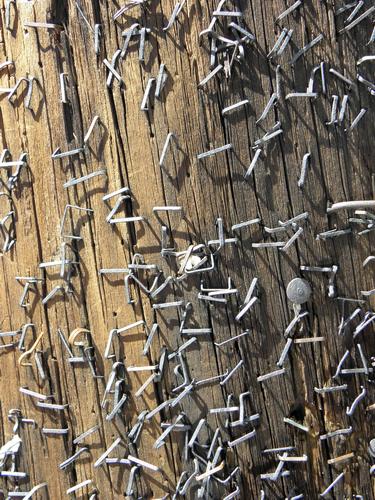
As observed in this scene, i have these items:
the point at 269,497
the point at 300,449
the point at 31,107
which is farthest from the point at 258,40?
the point at 269,497

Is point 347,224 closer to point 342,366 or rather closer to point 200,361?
point 342,366

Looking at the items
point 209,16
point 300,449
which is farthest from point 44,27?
point 300,449

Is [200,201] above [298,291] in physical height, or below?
above

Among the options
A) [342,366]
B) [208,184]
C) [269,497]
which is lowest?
[269,497]

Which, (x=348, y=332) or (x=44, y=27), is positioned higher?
(x=44, y=27)

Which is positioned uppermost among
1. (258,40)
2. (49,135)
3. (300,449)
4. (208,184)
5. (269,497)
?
(258,40)

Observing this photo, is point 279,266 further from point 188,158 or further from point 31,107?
point 31,107
